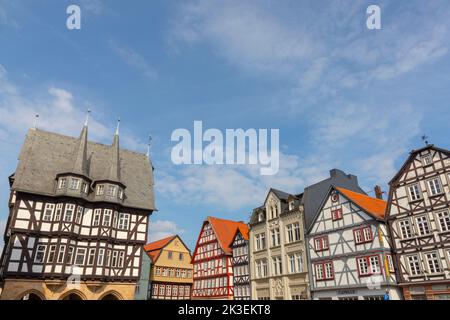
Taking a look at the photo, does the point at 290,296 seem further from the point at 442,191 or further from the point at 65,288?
the point at 65,288

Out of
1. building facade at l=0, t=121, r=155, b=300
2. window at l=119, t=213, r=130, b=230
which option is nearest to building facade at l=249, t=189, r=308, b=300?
building facade at l=0, t=121, r=155, b=300

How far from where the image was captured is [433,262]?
22422mm

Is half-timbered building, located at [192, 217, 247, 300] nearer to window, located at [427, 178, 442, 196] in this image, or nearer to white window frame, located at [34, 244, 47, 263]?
white window frame, located at [34, 244, 47, 263]

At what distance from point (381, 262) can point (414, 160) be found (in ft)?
27.1

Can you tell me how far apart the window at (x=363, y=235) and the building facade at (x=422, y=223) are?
1.55 meters

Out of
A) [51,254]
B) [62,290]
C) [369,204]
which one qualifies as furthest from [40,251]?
[369,204]

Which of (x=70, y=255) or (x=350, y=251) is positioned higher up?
(x=350, y=251)

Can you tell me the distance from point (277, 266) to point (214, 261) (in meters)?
13.2

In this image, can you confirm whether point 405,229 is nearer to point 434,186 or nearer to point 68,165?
point 434,186

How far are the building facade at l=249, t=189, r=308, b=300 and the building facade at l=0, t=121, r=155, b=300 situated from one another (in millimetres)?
12994

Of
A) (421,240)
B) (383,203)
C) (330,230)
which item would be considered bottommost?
(421,240)

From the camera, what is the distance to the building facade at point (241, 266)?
38.1 metres
